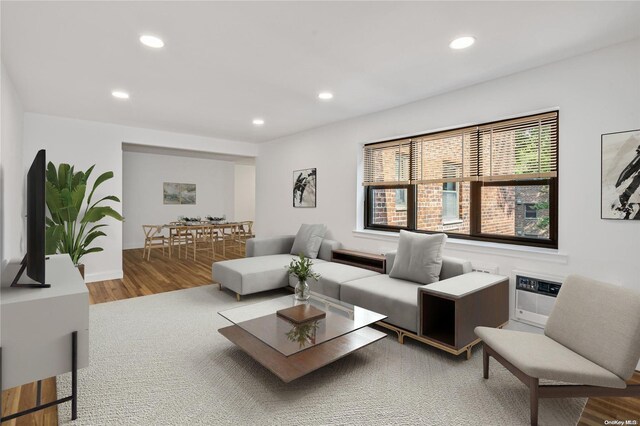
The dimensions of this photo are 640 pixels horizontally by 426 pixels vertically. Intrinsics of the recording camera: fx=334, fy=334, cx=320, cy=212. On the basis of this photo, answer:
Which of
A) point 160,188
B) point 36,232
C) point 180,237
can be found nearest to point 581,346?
point 36,232

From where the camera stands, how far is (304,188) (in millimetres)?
5691

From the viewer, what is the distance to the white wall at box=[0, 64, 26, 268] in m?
2.88

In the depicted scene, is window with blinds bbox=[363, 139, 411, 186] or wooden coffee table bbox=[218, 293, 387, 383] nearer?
wooden coffee table bbox=[218, 293, 387, 383]

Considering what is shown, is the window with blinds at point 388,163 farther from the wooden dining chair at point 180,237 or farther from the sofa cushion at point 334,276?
the wooden dining chair at point 180,237

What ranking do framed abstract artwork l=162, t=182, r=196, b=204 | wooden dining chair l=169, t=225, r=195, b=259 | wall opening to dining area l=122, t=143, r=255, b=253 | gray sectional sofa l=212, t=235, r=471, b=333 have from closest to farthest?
gray sectional sofa l=212, t=235, r=471, b=333
wooden dining chair l=169, t=225, r=195, b=259
wall opening to dining area l=122, t=143, r=255, b=253
framed abstract artwork l=162, t=182, r=196, b=204

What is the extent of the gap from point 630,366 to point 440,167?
251 centimetres

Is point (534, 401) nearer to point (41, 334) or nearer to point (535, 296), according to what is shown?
point (535, 296)

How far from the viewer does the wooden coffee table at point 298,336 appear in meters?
2.23

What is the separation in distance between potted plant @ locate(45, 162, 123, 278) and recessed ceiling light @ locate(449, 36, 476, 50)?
453cm

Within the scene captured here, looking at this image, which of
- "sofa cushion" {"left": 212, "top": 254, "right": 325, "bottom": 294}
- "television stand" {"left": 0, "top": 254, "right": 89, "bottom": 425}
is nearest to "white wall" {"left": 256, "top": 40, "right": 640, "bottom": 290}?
"sofa cushion" {"left": 212, "top": 254, "right": 325, "bottom": 294}

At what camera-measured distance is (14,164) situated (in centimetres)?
358

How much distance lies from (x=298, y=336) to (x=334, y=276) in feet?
4.40

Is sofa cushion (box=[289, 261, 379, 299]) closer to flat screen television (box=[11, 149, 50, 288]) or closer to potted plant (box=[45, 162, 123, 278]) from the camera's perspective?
flat screen television (box=[11, 149, 50, 288])

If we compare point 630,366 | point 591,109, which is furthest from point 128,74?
point 630,366
